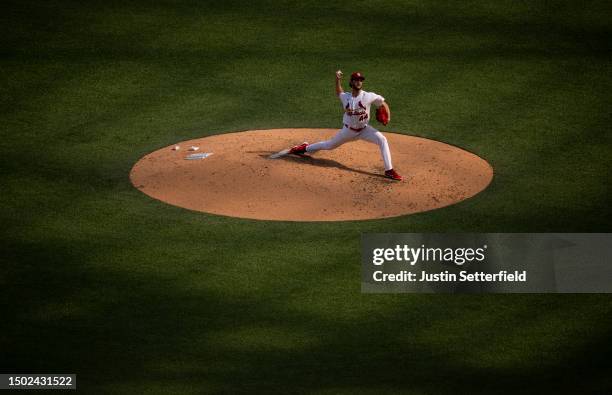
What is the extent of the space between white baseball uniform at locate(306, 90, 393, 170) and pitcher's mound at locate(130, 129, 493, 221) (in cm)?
37

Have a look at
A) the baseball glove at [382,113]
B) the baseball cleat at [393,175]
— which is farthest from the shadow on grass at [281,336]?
the baseball glove at [382,113]

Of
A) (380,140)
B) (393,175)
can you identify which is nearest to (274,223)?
(393,175)

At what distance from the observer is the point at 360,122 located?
1595cm

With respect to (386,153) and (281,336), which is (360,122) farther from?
(281,336)

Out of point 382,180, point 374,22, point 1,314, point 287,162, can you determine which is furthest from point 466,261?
point 374,22

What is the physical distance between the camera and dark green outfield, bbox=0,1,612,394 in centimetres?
1152

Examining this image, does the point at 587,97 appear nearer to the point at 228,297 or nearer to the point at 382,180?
the point at 382,180

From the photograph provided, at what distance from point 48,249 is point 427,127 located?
21.6 feet

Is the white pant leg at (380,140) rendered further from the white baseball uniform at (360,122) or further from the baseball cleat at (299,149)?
the baseball cleat at (299,149)

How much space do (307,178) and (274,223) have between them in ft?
4.61

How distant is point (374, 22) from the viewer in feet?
73.6

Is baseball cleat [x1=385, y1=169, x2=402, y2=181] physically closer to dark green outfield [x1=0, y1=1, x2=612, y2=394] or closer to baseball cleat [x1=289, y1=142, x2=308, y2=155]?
dark green outfield [x1=0, y1=1, x2=612, y2=394]

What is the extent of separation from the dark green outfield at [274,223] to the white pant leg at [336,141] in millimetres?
862

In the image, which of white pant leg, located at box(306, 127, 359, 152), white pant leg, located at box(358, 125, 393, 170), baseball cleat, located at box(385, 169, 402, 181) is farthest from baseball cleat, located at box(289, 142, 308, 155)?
baseball cleat, located at box(385, 169, 402, 181)
